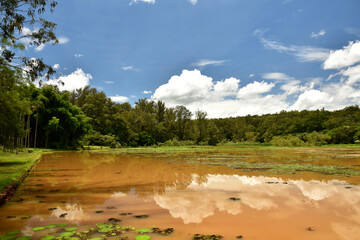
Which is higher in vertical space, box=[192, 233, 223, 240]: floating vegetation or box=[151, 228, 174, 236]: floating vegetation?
box=[192, 233, 223, 240]: floating vegetation

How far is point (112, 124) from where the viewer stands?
54844mm

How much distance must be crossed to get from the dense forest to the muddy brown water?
15.4ft

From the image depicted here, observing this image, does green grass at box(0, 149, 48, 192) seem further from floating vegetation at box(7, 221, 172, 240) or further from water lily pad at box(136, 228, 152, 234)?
water lily pad at box(136, 228, 152, 234)

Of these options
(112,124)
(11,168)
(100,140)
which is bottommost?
(11,168)

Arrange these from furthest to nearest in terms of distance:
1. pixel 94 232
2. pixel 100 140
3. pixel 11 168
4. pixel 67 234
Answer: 1. pixel 100 140
2. pixel 11 168
3. pixel 94 232
4. pixel 67 234

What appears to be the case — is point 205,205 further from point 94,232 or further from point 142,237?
point 94,232

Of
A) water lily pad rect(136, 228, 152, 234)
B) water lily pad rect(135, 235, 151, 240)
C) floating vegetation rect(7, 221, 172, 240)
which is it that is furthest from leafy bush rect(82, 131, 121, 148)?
water lily pad rect(135, 235, 151, 240)

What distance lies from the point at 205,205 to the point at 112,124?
50966mm

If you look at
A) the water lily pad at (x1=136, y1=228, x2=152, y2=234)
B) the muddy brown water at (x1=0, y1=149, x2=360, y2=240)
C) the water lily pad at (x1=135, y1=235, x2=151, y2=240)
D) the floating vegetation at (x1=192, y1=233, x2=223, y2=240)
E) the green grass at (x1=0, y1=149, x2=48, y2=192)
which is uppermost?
the green grass at (x1=0, y1=149, x2=48, y2=192)

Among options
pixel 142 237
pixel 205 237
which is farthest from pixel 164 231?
pixel 205 237

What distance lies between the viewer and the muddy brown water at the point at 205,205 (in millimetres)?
4797

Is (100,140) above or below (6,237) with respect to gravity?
above

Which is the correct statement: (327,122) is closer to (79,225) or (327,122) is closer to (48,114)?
(48,114)

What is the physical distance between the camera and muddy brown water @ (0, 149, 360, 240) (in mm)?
4797
